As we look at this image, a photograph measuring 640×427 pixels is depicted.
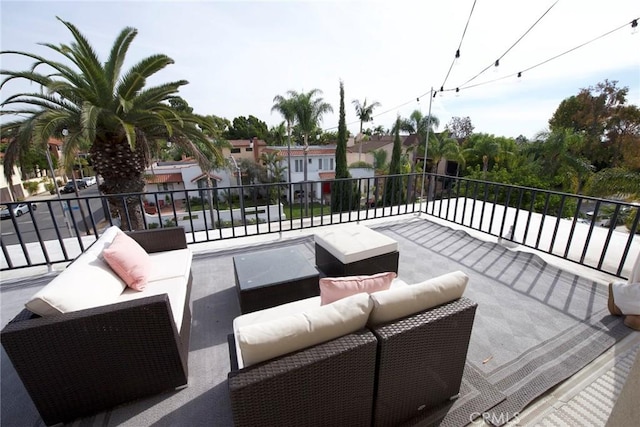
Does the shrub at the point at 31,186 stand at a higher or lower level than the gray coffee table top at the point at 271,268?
lower

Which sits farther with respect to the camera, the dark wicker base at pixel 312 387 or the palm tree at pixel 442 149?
the palm tree at pixel 442 149

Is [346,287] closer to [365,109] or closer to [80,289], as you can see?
[80,289]

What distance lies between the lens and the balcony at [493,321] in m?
1.54

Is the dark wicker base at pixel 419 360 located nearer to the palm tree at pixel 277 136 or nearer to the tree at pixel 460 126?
the palm tree at pixel 277 136

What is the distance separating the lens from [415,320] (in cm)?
130

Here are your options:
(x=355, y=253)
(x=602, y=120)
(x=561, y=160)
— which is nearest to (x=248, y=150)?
(x=561, y=160)

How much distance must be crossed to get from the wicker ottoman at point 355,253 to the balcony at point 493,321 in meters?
0.52

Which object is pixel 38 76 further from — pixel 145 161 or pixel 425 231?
pixel 425 231

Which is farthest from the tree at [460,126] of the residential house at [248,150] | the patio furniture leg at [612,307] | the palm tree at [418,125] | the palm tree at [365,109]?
the patio furniture leg at [612,307]

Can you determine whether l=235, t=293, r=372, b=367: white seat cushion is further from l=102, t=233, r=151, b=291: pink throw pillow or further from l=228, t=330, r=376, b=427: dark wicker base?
l=102, t=233, r=151, b=291: pink throw pillow

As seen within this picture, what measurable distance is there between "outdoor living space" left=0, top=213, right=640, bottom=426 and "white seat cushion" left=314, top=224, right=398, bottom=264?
0.60 metres

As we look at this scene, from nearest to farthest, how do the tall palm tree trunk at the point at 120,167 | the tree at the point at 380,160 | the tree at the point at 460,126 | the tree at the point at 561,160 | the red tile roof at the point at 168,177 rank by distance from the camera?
the tall palm tree trunk at the point at 120,167
the tree at the point at 561,160
the tree at the point at 380,160
the red tile roof at the point at 168,177
the tree at the point at 460,126

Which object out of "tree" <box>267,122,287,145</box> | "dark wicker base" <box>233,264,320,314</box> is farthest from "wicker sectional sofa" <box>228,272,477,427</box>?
"tree" <box>267,122,287,145</box>

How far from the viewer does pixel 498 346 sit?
197cm
